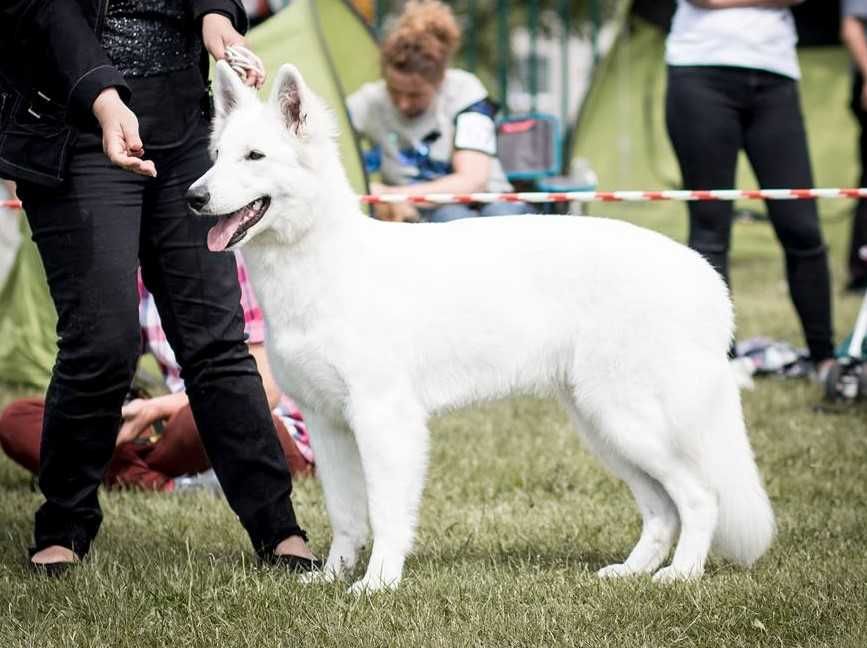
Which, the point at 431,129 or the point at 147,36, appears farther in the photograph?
the point at 431,129

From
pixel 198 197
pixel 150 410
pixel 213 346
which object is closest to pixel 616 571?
pixel 213 346

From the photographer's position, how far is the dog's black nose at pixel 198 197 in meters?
3.21

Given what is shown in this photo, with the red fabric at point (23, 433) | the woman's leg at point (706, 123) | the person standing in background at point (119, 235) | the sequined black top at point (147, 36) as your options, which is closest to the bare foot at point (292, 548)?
the person standing in background at point (119, 235)

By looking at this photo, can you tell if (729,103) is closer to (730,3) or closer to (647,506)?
(730,3)

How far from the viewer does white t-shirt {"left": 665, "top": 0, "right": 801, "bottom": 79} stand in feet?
18.7

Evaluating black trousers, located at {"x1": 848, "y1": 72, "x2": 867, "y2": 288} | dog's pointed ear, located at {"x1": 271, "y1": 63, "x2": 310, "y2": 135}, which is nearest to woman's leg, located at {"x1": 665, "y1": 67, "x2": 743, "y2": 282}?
dog's pointed ear, located at {"x1": 271, "y1": 63, "x2": 310, "y2": 135}

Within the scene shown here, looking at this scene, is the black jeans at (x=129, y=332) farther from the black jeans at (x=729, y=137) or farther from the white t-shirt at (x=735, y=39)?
the white t-shirt at (x=735, y=39)

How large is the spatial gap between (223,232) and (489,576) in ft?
3.69

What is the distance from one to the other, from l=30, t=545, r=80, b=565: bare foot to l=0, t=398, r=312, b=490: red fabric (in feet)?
3.60

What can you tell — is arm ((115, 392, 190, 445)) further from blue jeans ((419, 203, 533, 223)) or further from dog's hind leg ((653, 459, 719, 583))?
blue jeans ((419, 203, 533, 223))

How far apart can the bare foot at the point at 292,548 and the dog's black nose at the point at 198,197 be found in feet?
3.30

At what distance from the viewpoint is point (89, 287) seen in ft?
11.1

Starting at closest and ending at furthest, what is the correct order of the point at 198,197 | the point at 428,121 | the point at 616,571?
the point at 198,197, the point at 616,571, the point at 428,121

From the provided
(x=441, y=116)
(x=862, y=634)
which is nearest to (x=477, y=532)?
(x=862, y=634)
